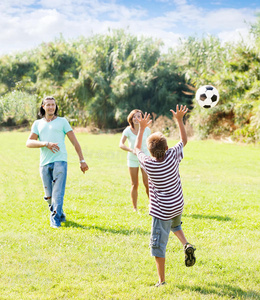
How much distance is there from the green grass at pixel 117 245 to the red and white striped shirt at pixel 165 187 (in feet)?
2.41

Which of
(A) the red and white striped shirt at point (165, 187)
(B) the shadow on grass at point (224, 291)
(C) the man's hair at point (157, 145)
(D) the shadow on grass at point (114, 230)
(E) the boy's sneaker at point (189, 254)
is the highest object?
(C) the man's hair at point (157, 145)

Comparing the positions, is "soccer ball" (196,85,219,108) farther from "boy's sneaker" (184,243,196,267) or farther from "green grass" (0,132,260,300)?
"boy's sneaker" (184,243,196,267)

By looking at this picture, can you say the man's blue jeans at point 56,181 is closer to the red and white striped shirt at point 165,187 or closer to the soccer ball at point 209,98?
the red and white striped shirt at point 165,187

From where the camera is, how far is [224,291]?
345 cm

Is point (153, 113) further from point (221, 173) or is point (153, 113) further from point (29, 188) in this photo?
point (29, 188)

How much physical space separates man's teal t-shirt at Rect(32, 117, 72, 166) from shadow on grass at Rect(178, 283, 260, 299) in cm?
271

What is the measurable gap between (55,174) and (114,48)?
25520 millimetres

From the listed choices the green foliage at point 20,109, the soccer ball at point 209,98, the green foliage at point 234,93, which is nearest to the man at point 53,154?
the soccer ball at point 209,98

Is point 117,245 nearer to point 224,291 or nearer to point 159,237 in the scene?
point 159,237

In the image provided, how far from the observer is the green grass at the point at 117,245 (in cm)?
349

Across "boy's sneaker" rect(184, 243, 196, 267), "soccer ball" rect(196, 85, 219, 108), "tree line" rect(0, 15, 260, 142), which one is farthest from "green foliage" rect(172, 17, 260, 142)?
"boy's sneaker" rect(184, 243, 196, 267)

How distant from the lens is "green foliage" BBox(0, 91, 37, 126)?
98.2 feet

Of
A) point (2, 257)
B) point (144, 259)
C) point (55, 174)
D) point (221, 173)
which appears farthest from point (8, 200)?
point (221, 173)

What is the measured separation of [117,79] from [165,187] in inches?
988
